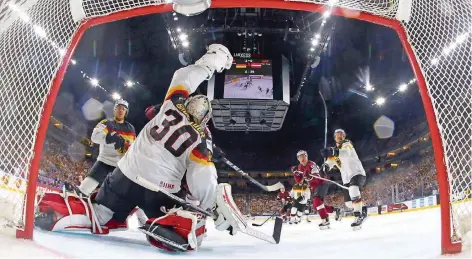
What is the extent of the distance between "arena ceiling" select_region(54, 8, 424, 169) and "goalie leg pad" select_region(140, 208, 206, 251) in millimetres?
6625

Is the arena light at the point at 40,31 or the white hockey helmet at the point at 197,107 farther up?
the arena light at the point at 40,31

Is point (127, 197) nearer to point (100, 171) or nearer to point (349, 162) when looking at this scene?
point (100, 171)

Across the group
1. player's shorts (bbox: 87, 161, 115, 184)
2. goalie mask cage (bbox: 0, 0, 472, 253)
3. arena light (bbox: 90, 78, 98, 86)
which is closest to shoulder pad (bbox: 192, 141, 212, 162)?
goalie mask cage (bbox: 0, 0, 472, 253)

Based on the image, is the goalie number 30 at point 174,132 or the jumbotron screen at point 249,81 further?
the jumbotron screen at point 249,81

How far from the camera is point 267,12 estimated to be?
8164mm

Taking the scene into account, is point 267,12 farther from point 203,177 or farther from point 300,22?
point 203,177

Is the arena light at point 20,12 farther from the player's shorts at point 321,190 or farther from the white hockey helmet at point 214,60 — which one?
the player's shorts at point 321,190

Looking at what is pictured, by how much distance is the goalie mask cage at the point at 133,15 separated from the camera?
176 centimetres

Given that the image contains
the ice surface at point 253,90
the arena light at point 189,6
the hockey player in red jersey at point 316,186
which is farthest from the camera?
the ice surface at point 253,90

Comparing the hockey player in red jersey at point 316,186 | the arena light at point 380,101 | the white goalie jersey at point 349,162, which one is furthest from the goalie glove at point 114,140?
the arena light at point 380,101

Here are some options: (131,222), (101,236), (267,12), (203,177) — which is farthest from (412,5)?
(267,12)

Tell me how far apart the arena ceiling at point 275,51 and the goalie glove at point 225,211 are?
644 centimetres

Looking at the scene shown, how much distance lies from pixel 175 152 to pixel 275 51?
742cm

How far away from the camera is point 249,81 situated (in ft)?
26.8
